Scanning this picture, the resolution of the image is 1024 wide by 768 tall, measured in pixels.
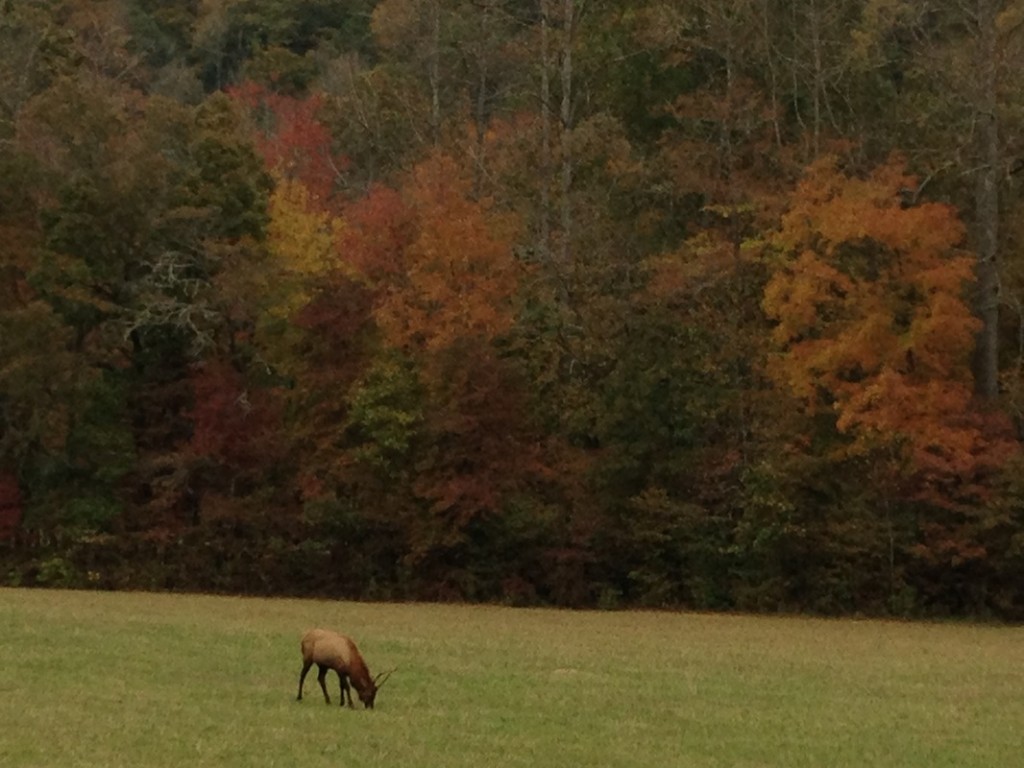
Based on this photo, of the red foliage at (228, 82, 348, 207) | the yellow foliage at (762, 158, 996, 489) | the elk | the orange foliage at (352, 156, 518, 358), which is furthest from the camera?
the red foliage at (228, 82, 348, 207)

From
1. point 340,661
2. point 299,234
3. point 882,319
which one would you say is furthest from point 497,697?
point 299,234

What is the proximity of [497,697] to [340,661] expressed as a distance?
280 cm

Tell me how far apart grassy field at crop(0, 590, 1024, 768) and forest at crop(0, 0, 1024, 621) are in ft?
30.6

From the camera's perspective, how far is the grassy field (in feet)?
51.7

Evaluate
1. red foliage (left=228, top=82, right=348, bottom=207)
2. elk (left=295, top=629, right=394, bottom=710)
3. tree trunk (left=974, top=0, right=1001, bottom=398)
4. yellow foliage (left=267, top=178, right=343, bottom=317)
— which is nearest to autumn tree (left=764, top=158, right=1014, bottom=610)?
tree trunk (left=974, top=0, right=1001, bottom=398)

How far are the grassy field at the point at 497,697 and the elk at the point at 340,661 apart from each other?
0.33 meters

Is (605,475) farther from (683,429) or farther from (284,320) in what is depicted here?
(284,320)

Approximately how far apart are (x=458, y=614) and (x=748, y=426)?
1012 centimetres

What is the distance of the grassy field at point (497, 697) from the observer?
15.8m

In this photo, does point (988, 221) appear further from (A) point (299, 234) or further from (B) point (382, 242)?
(A) point (299, 234)

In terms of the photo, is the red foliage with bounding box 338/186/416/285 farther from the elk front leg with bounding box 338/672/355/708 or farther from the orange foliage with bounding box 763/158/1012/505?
the elk front leg with bounding box 338/672/355/708

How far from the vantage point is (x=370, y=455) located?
43.8 meters

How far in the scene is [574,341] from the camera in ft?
151

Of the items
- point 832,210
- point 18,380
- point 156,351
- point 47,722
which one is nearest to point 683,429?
point 832,210
